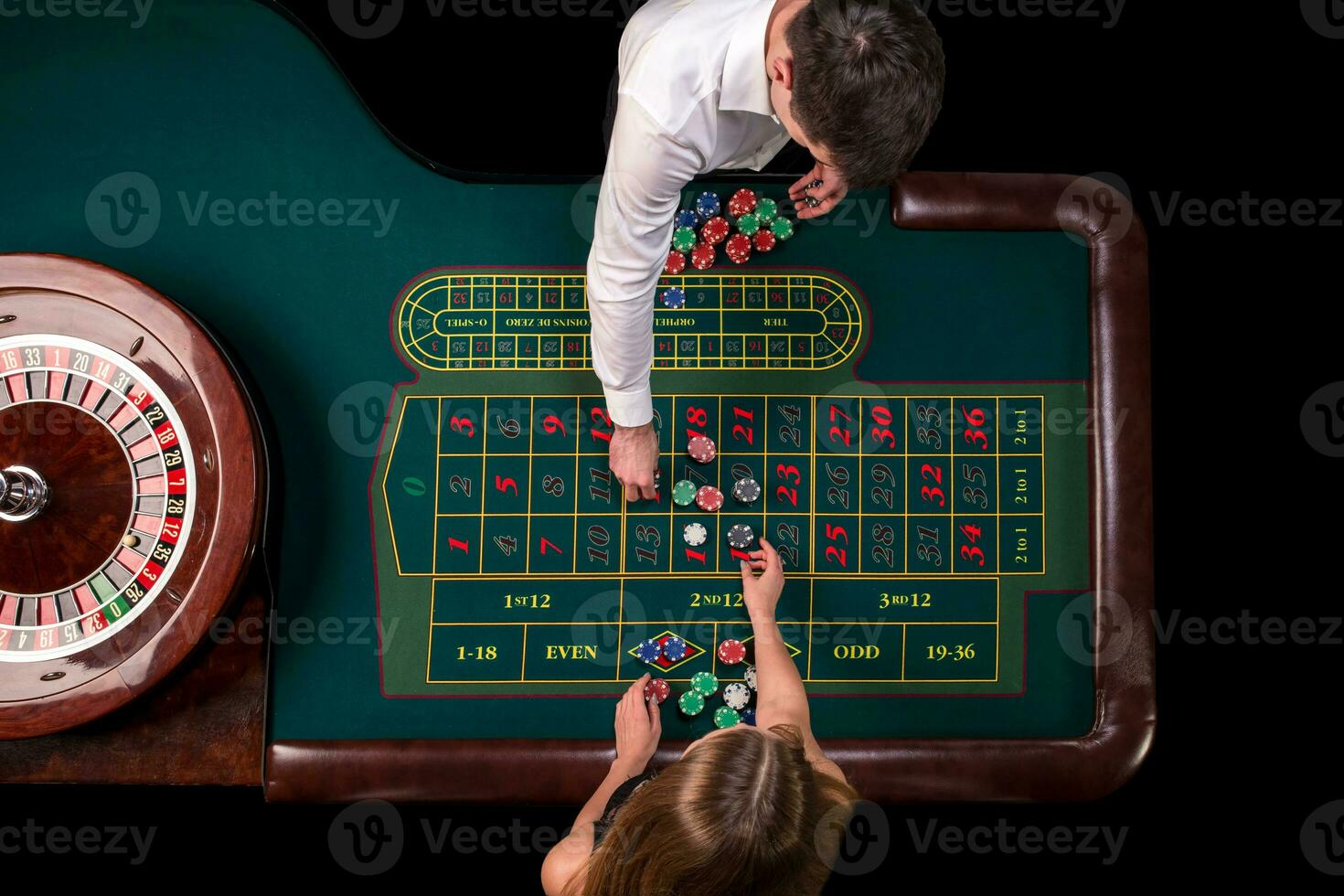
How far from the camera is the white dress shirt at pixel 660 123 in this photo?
2029mm

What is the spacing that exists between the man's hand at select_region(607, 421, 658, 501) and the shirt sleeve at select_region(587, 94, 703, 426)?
0.26m

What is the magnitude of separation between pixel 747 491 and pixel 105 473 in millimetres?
1766

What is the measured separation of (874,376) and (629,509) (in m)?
0.83

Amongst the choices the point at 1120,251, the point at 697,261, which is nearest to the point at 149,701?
the point at 697,261

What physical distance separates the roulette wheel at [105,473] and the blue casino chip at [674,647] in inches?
45.4

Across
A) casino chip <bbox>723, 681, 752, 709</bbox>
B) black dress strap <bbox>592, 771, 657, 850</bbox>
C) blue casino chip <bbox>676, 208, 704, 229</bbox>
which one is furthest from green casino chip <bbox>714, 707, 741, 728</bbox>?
blue casino chip <bbox>676, 208, 704, 229</bbox>

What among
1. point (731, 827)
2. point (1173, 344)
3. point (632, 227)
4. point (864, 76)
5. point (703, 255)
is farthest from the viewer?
point (1173, 344)

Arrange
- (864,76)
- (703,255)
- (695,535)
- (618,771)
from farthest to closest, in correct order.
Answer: (703,255)
(695,535)
(618,771)
(864,76)

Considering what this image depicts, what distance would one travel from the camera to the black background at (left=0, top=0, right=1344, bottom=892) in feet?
11.5

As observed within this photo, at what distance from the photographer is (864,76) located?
1.74 meters

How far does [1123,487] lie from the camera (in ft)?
8.82

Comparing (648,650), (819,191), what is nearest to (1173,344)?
(819,191)

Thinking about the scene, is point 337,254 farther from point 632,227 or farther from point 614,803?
A: point 614,803

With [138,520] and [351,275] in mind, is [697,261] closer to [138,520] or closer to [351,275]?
[351,275]
